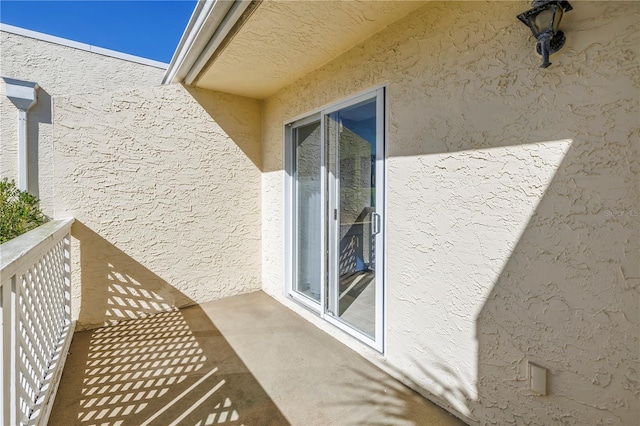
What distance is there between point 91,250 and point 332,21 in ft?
13.5

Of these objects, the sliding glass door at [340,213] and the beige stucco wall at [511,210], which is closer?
the beige stucco wall at [511,210]

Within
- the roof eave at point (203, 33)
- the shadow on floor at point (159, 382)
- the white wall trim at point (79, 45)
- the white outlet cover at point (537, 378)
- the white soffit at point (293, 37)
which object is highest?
the white wall trim at point (79, 45)

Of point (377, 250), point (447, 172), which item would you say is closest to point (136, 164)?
point (377, 250)

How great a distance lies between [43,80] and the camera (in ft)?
15.0

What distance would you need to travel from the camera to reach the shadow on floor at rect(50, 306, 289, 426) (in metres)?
2.44

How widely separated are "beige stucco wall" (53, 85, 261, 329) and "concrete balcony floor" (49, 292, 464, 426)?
27.2 inches

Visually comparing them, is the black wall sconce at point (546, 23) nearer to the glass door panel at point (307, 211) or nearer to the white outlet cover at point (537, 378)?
the white outlet cover at point (537, 378)

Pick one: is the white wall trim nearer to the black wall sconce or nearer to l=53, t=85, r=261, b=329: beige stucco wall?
l=53, t=85, r=261, b=329: beige stucco wall

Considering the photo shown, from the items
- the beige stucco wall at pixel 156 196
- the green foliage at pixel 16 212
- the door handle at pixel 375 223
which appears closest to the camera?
the door handle at pixel 375 223

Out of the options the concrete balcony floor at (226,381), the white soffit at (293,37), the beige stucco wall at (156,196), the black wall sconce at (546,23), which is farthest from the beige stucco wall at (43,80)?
the black wall sconce at (546,23)

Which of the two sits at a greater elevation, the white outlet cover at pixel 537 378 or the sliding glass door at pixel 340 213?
the sliding glass door at pixel 340 213

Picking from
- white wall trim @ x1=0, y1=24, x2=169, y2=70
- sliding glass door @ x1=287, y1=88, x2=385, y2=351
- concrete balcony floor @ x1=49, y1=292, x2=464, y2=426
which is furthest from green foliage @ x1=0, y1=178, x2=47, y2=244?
sliding glass door @ x1=287, y1=88, x2=385, y2=351

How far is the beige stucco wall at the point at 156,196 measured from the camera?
396 cm

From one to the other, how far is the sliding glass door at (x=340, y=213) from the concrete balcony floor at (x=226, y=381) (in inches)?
20.1
